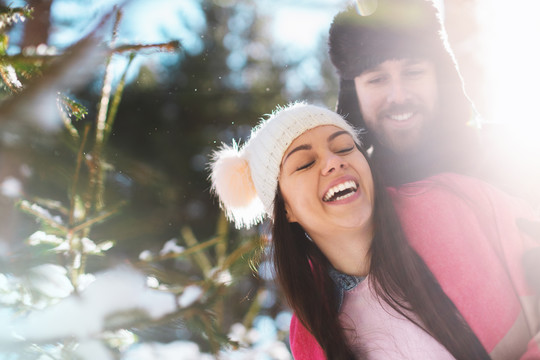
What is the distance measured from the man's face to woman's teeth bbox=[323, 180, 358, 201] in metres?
0.26

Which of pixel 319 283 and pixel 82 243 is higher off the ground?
pixel 82 243

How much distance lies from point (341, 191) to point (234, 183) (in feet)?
1.17

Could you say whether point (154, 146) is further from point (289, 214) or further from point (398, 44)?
point (398, 44)

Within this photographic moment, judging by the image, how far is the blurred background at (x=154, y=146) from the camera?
0.67 metres

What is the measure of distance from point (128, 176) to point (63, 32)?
48 centimetres

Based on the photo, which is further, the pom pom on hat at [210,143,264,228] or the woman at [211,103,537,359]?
the pom pom on hat at [210,143,264,228]

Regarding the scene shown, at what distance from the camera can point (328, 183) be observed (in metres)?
1.00

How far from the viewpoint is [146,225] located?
1007mm

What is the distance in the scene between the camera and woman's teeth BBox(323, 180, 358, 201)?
1.00m

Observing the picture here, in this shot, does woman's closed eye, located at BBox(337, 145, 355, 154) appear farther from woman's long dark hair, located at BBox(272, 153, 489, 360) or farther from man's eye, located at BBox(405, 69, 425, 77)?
man's eye, located at BBox(405, 69, 425, 77)

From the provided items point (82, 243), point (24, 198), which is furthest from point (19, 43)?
point (82, 243)

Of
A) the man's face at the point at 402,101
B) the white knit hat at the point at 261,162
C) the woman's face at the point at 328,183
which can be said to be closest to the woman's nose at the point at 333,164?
the woman's face at the point at 328,183

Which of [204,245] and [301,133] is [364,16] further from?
[204,245]

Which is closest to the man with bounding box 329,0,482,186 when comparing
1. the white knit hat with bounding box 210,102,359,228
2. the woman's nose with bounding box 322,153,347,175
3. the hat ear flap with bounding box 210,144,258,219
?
the white knit hat with bounding box 210,102,359,228
